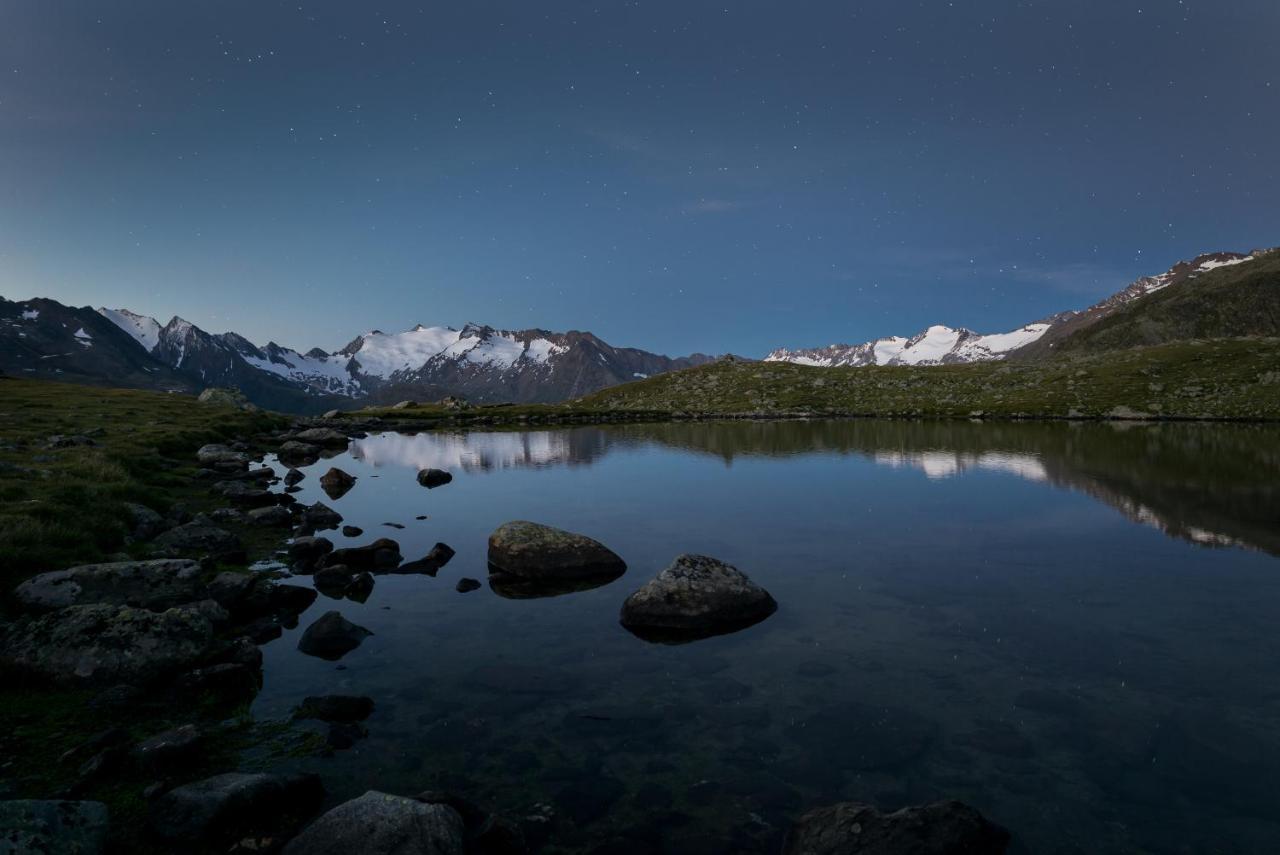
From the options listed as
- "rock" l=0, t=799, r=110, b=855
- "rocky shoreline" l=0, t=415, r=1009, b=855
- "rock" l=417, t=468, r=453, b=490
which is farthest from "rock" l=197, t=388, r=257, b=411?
"rock" l=0, t=799, r=110, b=855

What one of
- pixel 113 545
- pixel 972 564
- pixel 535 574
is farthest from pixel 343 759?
pixel 972 564

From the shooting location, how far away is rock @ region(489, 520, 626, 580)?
21750 mm

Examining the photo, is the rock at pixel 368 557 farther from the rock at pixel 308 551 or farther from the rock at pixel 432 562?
the rock at pixel 432 562

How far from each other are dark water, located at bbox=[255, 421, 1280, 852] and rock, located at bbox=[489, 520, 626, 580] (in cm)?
109

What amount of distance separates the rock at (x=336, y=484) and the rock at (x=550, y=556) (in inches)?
826

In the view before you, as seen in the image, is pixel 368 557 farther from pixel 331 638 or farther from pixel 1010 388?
pixel 1010 388

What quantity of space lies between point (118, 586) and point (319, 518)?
14.0m

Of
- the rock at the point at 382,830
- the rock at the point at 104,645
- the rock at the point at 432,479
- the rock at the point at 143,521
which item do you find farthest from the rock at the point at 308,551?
the rock at the point at 432,479

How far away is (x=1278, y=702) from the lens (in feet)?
39.8

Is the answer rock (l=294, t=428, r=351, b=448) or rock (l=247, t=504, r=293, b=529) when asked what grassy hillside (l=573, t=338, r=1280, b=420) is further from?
rock (l=247, t=504, r=293, b=529)

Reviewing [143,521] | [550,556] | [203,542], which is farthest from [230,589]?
[550,556]

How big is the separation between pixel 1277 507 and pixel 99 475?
51151 mm

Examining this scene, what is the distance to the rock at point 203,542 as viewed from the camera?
71.8 ft

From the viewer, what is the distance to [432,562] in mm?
23234
